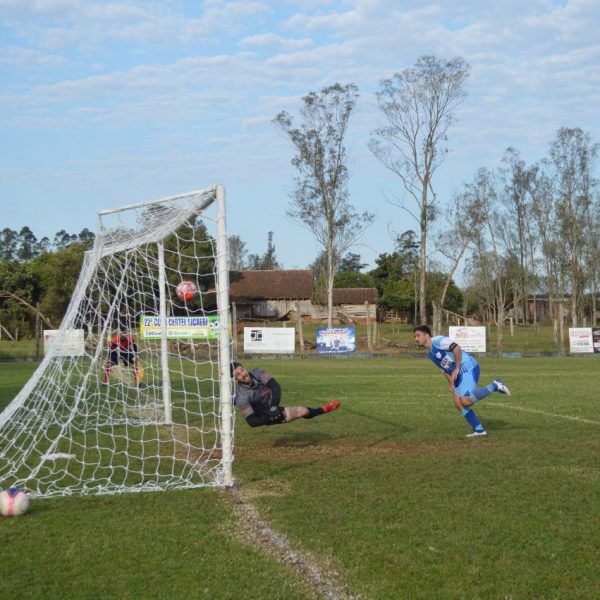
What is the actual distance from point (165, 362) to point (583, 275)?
50.4 meters

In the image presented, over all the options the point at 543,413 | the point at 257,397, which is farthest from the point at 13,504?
the point at 543,413

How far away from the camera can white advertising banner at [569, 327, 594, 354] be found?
38.2 m

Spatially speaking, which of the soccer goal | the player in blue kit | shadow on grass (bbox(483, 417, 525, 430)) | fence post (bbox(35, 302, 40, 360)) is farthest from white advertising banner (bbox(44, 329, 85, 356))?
fence post (bbox(35, 302, 40, 360))

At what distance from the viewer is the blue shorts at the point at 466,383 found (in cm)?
1146

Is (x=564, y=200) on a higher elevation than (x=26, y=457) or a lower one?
higher

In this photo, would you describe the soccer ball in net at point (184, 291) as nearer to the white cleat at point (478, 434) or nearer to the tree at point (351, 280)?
the white cleat at point (478, 434)

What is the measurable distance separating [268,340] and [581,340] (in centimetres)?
1512

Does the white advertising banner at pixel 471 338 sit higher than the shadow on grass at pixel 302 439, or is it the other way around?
the white advertising banner at pixel 471 338

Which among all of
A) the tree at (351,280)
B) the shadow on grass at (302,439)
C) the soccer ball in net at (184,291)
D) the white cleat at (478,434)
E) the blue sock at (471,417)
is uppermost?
the tree at (351,280)

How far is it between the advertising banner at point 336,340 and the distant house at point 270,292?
1239 inches

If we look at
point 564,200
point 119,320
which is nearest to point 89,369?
point 119,320

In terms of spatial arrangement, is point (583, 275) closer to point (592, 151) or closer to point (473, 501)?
point (592, 151)

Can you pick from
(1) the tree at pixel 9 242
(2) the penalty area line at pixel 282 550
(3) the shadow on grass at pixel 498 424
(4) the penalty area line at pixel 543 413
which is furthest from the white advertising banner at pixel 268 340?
(1) the tree at pixel 9 242

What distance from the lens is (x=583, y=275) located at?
57719 millimetres
